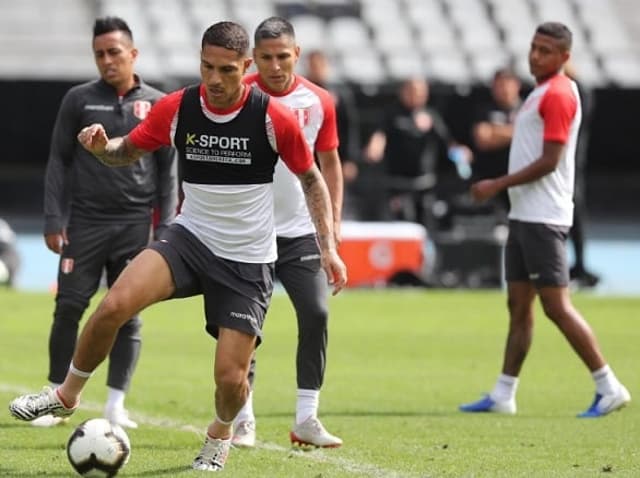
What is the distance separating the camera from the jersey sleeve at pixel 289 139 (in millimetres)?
7078

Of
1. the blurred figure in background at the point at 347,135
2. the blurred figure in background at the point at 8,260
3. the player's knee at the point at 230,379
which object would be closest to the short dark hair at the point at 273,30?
the player's knee at the point at 230,379

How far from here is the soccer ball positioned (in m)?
6.62

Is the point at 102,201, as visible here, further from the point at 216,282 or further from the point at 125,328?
the point at 216,282

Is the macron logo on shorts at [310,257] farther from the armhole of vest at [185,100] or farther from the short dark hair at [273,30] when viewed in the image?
the armhole of vest at [185,100]

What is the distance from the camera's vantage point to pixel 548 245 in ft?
31.4

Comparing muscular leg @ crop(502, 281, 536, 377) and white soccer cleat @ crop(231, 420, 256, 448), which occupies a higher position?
muscular leg @ crop(502, 281, 536, 377)

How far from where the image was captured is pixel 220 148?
A: 7.07m

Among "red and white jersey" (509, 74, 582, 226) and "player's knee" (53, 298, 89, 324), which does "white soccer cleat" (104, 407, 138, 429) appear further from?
"red and white jersey" (509, 74, 582, 226)

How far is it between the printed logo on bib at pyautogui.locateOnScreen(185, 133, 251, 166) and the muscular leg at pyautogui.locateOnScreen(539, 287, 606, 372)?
3121mm

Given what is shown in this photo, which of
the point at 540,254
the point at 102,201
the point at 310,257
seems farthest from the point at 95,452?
the point at 540,254

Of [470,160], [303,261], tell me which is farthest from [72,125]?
[470,160]

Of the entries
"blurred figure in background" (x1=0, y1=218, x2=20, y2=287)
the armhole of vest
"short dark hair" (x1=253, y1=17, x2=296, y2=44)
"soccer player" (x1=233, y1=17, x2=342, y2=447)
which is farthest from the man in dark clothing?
"blurred figure in background" (x1=0, y1=218, x2=20, y2=287)

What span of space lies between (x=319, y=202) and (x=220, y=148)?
21.6 inches

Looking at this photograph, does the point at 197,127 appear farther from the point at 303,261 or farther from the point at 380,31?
the point at 380,31
